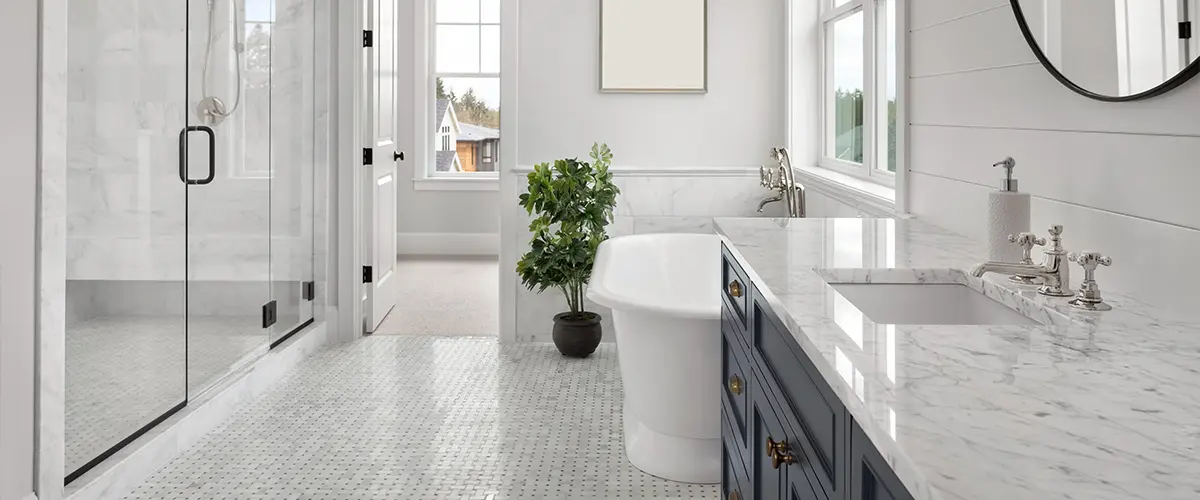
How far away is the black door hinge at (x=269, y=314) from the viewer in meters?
3.62

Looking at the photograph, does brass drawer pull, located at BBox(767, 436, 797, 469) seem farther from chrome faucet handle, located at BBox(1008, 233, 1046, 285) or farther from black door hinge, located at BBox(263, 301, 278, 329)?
black door hinge, located at BBox(263, 301, 278, 329)

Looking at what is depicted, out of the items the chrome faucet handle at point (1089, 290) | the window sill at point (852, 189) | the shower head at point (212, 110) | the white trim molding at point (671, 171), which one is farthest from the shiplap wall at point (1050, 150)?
the shower head at point (212, 110)

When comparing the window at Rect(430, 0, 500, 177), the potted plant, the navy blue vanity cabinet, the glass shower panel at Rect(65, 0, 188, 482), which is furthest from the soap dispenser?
the window at Rect(430, 0, 500, 177)

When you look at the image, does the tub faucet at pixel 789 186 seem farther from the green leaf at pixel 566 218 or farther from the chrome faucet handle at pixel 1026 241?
the chrome faucet handle at pixel 1026 241

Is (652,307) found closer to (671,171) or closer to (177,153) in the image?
(177,153)

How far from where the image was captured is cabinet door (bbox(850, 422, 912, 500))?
2.38ft

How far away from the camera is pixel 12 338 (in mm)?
1995

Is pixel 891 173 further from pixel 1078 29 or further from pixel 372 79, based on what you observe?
pixel 372 79

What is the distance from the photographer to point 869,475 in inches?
31.8

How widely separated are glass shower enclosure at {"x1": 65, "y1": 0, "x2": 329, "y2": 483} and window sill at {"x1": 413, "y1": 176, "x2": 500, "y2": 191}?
3.26 metres

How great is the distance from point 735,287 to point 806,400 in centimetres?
81

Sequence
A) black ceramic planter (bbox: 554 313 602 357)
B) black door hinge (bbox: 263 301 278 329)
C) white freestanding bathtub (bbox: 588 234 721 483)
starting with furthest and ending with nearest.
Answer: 1. black ceramic planter (bbox: 554 313 602 357)
2. black door hinge (bbox: 263 301 278 329)
3. white freestanding bathtub (bbox: 588 234 721 483)

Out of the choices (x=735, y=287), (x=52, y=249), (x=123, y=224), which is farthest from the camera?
(x=123, y=224)

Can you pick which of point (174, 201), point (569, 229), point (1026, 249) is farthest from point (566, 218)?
point (1026, 249)
